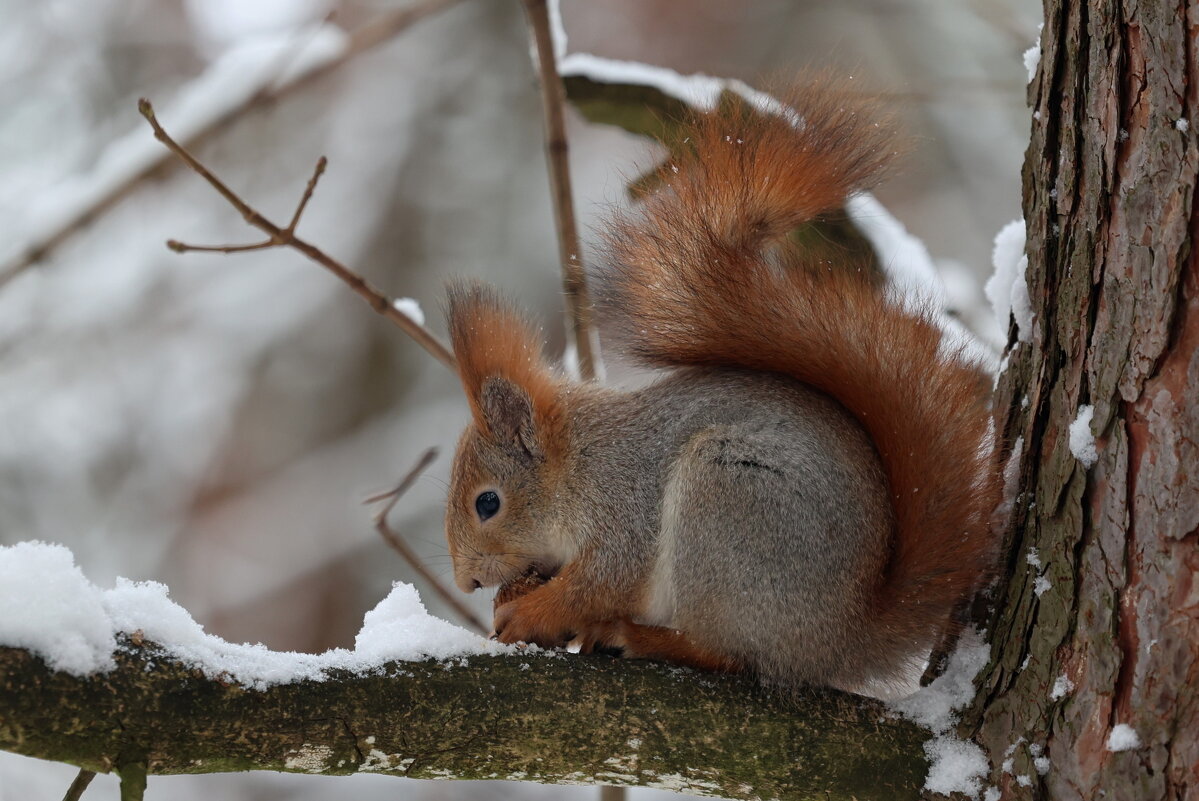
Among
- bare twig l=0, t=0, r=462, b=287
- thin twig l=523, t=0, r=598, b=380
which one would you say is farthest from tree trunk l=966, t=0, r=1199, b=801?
bare twig l=0, t=0, r=462, b=287

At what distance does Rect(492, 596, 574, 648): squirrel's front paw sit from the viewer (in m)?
1.68

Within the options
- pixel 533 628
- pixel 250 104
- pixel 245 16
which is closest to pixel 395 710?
pixel 533 628

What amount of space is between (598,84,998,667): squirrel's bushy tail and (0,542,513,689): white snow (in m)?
0.58

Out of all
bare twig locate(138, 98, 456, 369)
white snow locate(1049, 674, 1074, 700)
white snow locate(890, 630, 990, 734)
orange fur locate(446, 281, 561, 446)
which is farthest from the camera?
orange fur locate(446, 281, 561, 446)

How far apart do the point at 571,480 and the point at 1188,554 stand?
1008mm

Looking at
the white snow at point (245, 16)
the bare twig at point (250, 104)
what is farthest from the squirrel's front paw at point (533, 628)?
the white snow at point (245, 16)

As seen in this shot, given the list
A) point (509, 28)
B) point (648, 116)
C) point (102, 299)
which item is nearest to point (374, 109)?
point (509, 28)

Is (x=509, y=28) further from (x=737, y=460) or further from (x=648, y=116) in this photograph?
(x=737, y=460)

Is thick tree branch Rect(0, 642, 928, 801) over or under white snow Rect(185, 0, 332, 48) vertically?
under

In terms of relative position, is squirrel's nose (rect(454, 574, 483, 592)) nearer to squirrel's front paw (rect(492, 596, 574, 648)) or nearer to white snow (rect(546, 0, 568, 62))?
squirrel's front paw (rect(492, 596, 574, 648))

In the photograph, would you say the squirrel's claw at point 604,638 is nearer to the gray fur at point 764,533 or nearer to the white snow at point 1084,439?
the gray fur at point 764,533

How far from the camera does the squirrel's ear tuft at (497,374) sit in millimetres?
1930

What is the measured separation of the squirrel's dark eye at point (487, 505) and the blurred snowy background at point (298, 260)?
2244 millimetres

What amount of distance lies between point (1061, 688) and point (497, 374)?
3.54 feet
